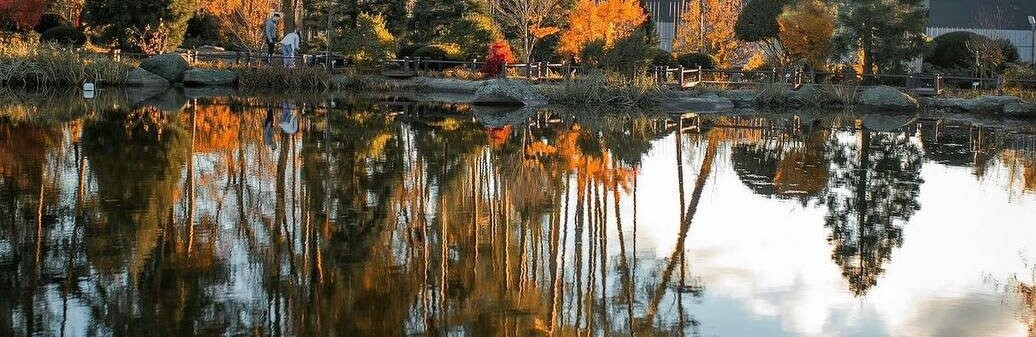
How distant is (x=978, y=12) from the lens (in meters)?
51.8

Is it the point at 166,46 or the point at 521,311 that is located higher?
the point at 166,46

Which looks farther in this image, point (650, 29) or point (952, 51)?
point (650, 29)

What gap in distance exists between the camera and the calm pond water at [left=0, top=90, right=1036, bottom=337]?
6.99m

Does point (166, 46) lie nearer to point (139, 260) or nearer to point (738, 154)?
point (738, 154)

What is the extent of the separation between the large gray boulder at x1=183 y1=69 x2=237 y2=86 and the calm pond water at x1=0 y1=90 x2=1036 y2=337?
16.6 meters

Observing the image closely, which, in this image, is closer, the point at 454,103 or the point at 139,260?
the point at 139,260

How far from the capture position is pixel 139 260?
8.01m

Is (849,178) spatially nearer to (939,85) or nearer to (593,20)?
(939,85)

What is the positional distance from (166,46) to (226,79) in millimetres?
6076

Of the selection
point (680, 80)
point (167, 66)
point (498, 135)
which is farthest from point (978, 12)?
point (498, 135)

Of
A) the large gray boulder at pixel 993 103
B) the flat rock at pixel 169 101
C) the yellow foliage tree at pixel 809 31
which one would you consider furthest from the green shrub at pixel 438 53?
the large gray boulder at pixel 993 103

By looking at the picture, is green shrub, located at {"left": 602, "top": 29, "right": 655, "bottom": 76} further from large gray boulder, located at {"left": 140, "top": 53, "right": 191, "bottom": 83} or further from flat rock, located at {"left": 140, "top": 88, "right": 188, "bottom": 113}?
large gray boulder, located at {"left": 140, "top": 53, "right": 191, "bottom": 83}

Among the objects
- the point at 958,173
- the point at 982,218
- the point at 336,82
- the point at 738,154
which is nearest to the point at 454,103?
the point at 336,82

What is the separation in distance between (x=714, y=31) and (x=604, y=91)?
1988 cm
